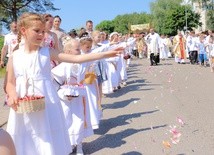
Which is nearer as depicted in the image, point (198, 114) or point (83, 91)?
point (83, 91)

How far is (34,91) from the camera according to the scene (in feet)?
14.7

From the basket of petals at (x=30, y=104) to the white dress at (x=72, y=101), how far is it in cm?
179

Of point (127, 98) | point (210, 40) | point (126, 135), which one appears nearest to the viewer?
point (126, 135)

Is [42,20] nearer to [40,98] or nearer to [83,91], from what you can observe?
[40,98]

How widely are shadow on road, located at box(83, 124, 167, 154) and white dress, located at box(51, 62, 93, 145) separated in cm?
33

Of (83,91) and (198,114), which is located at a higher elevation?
(83,91)

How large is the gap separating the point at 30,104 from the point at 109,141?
116 inches

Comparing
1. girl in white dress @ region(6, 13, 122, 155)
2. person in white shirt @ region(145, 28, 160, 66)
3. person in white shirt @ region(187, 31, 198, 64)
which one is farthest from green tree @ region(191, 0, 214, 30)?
girl in white dress @ region(6, 13, 122, 155)

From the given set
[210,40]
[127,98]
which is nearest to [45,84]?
[127,98]

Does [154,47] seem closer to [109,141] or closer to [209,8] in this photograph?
[109,141]

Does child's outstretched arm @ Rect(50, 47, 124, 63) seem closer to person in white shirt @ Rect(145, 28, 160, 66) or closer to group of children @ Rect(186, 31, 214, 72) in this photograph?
group of children @ Rect(186, 31, 214, 72)

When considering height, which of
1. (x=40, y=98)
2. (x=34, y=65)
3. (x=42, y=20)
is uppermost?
(x=42, y=20)

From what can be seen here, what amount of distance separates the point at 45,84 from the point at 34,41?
0.45 metres

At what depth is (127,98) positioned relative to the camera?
11.6m
